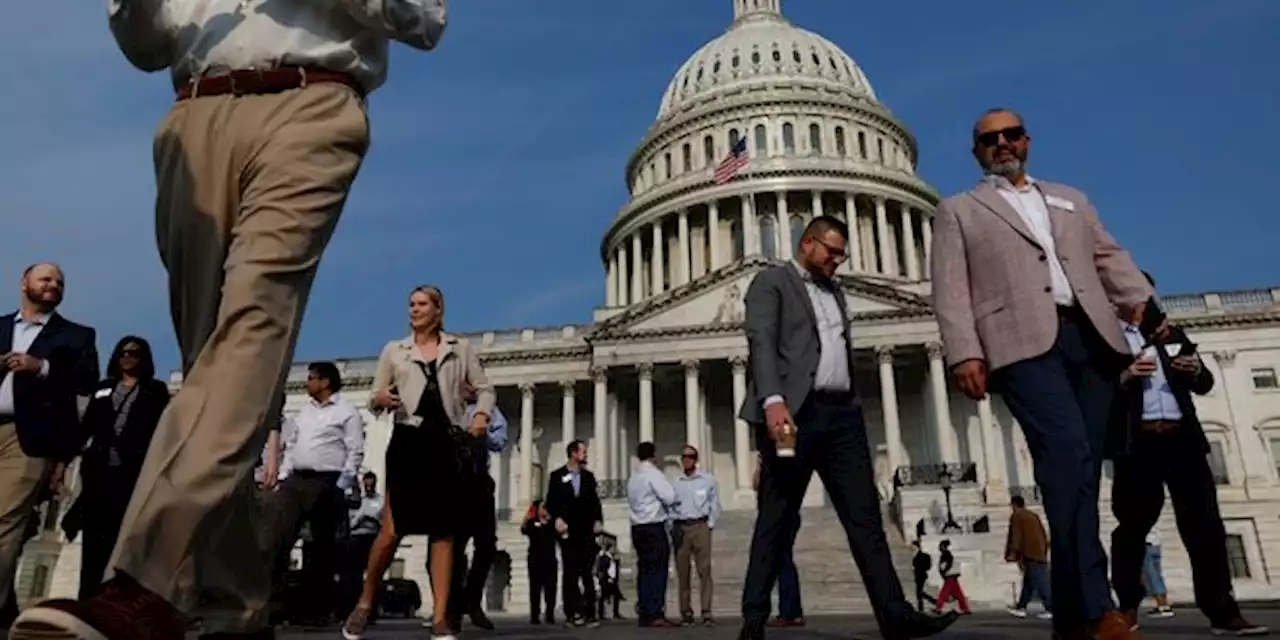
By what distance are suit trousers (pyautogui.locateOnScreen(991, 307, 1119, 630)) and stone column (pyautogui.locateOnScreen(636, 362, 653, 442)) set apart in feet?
129

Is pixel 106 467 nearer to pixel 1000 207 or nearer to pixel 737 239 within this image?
pixel 1000 207

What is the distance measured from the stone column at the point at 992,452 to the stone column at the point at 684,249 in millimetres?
20163

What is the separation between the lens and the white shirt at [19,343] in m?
7.12

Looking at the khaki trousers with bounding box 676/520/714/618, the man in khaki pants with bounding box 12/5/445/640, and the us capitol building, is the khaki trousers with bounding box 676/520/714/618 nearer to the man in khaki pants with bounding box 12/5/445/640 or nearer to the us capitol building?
the man in khaki pants with bounding box 12/5/445/640

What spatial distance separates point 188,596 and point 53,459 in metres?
5.15

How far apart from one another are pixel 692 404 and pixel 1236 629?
38621 millimetres

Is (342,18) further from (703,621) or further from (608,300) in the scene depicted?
(608,300)

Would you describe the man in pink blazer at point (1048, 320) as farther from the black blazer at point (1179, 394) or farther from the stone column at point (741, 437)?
the stone column at point (741, 437)

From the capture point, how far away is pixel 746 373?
146 ft

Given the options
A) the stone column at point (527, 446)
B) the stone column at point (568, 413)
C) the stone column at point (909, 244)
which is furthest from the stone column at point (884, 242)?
the stone column at point (527, 446)

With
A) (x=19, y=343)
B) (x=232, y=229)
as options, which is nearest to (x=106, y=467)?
(x=19, y=343)

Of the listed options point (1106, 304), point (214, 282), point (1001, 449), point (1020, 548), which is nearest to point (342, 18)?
point (214, 282)

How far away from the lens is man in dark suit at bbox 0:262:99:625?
6803mm

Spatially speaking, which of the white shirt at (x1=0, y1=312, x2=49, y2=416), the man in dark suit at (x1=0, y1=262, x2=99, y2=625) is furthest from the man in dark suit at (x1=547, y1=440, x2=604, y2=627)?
the white shirt at (x1=0, y1=312, x2=49, y2=416)
